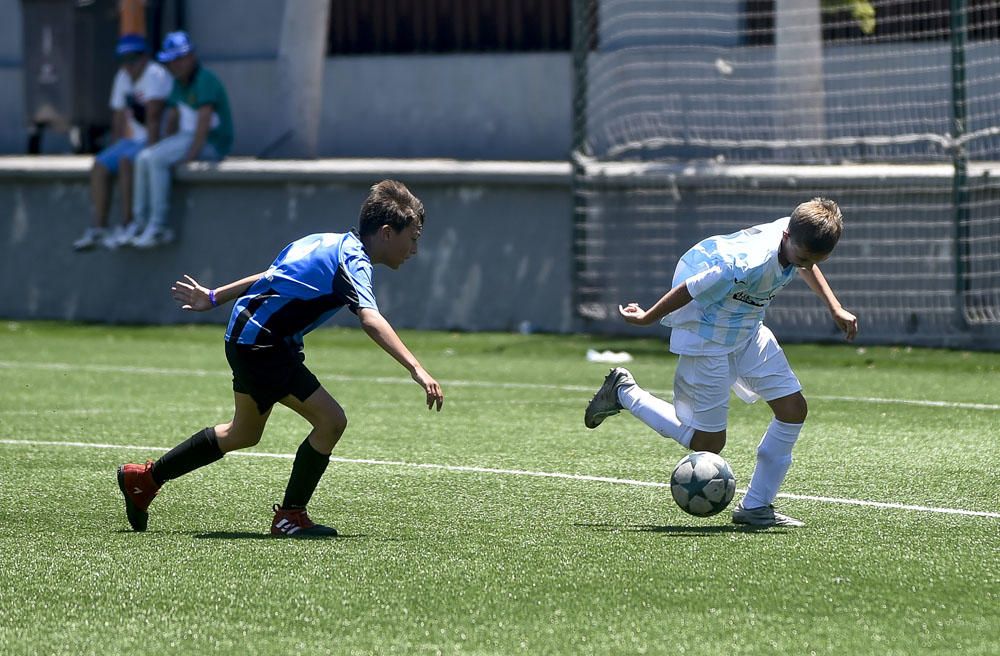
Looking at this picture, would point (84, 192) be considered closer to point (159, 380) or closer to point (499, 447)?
point (159, 380)

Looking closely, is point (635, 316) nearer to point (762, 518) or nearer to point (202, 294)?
point (762, 518)

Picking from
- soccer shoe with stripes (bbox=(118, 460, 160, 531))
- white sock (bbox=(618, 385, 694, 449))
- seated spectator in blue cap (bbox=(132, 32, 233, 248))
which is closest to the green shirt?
seated spectator in blue cap (bbox=(132, 32, 233, 248))

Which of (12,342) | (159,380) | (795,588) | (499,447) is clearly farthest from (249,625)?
(12,342)

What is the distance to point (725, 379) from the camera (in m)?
6.83

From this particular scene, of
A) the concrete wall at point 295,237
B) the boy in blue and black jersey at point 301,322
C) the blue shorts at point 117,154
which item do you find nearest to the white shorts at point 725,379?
the boy in blue and black jersey at point 301,322

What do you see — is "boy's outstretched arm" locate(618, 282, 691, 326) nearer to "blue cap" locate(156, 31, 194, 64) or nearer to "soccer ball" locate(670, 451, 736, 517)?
"soccer ball" locate(670, 451, 736, 517)

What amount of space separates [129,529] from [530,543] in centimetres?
161

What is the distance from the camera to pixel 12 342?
14734 mm

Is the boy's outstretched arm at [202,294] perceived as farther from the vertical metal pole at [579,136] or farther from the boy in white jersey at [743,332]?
the vertical metal pole at [579,136]

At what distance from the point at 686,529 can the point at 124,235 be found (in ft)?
34.9

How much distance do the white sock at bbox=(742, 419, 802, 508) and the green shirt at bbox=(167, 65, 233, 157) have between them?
10.4 meters

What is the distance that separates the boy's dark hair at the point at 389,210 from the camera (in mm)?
6402

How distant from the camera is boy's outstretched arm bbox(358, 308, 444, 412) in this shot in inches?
230

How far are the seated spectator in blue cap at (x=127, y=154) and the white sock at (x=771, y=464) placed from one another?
34.3 ft
